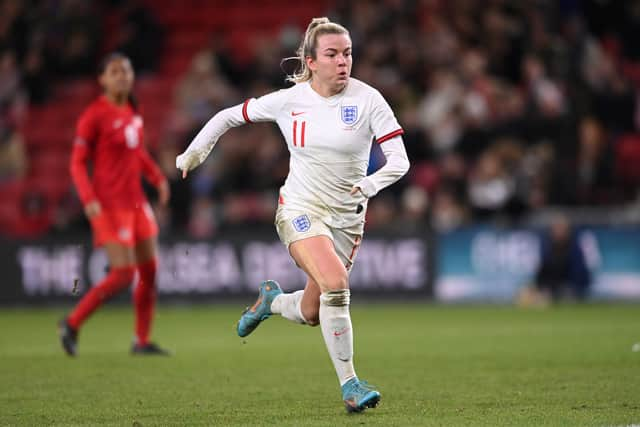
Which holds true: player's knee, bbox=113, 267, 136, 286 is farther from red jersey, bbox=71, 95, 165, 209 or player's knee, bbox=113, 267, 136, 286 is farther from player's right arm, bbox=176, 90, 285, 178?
player's right arm, bbox=176, 90, 285, 178

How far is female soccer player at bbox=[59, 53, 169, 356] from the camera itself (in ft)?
34.8

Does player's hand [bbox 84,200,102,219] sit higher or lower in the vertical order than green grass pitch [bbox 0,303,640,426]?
higher

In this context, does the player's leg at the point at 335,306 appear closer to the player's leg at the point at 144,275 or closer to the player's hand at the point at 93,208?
the player's hand at the point at 93,208

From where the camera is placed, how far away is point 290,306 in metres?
7.82

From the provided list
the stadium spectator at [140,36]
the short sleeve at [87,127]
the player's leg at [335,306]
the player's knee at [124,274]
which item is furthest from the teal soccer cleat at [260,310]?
the stadium spectator at [140,36]

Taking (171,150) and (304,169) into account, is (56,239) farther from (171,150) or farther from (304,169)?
(304,169)

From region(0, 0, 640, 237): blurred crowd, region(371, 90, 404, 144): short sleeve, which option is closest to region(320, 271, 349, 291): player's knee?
region(371, 90, 404, 144): short sleeve

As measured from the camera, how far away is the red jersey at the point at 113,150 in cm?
1066

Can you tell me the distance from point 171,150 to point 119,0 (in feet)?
19.7

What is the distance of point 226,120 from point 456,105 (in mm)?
11665

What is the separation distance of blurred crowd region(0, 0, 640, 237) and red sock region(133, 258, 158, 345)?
6.24 metres

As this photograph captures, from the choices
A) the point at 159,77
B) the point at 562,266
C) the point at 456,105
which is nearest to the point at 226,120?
the point at 562,266

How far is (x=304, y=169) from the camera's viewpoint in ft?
24.0

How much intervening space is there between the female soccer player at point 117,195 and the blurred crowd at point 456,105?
Answer: 624 centimetres
